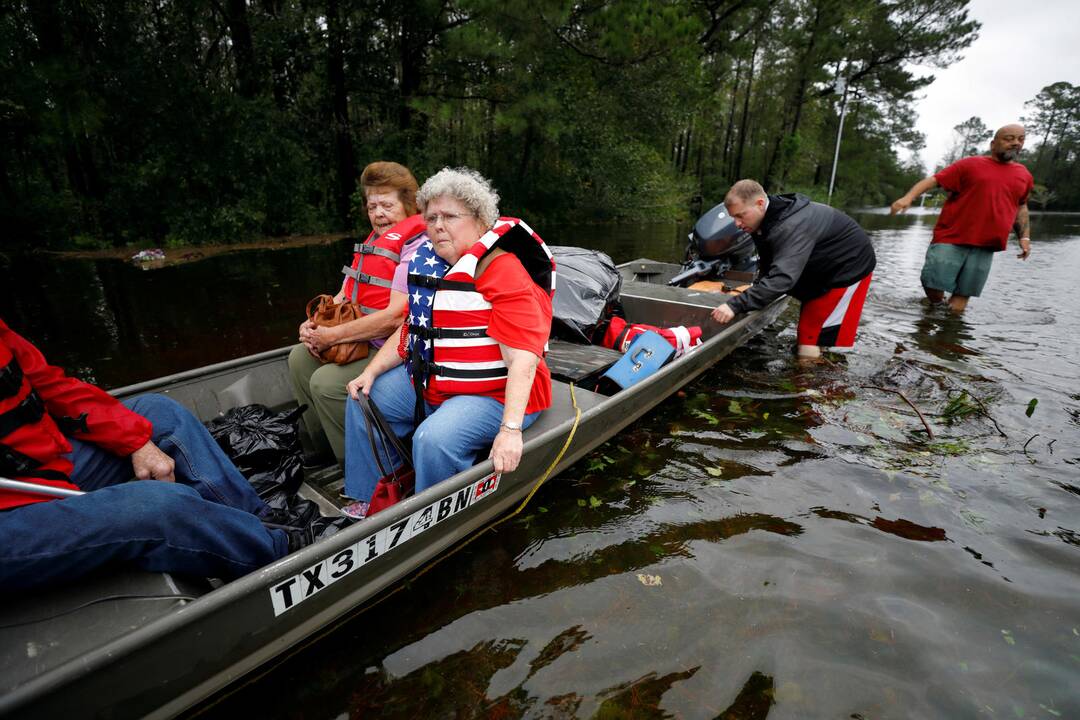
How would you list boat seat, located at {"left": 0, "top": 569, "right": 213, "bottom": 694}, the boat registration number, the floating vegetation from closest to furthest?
boat seat, located at {"left": 0, "top": 569, "right": 213, "bottom": 694} → the boat registration number → the floating vegetation

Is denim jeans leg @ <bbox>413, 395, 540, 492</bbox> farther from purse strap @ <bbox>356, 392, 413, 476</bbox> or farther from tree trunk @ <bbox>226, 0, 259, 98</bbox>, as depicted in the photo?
tree trunk @ <bbox>226, 0, 259, 98</bbox>

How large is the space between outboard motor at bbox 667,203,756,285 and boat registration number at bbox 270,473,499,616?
5.04 meters

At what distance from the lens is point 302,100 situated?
14.2 metres

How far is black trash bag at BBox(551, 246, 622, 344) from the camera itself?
4578mm

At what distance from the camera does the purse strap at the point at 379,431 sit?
8.93 feet

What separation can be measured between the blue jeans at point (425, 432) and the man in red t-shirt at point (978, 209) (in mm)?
5153

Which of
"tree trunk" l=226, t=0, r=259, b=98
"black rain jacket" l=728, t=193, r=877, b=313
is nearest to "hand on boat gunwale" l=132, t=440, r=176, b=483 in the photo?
"black rain jacket" l=728, t=193, r=877, b=313

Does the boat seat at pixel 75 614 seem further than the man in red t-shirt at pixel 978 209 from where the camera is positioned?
No

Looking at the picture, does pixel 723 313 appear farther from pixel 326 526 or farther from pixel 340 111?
pixel 340 111

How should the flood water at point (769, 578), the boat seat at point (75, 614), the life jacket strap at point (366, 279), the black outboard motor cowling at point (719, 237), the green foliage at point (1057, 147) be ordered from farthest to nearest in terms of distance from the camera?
the green foliage at point (1057, 147), the black outboard motor cowling at point (719, 237), the life jacket strap at point (366, 279), the flood water at point (769, 578), the boat seat at point (75, 614)

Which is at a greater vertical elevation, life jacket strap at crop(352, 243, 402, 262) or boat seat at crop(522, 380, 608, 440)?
life jacket strap at crop(352, 243, 402, 262)

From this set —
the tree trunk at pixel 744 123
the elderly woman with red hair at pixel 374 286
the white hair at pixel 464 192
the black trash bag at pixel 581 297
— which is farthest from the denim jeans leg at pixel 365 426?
the tree trunk at pixel 744 123

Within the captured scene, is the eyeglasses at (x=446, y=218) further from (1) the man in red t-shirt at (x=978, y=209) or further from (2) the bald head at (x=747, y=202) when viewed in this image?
(1) the man in red t-shirt at (x=978, y=209)

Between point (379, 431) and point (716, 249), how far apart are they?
5487 mm
